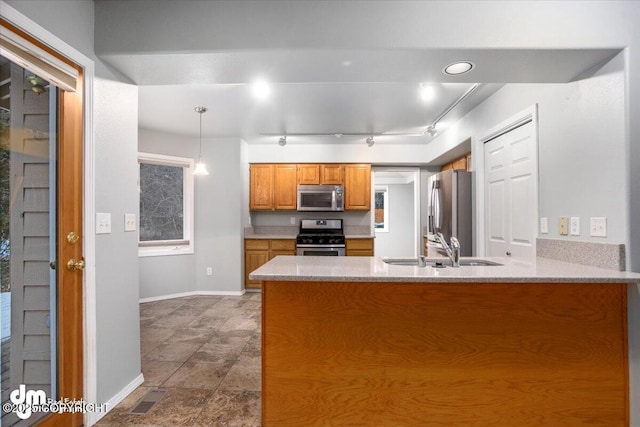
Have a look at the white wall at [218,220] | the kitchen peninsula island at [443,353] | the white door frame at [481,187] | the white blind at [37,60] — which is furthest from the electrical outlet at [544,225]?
the white wall at [218,220]

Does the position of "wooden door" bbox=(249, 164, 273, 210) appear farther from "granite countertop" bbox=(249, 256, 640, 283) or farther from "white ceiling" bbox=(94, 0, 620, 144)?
"granite countertop" bbox=(249, 256, 640, 283)

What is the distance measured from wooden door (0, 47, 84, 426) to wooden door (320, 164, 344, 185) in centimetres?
363

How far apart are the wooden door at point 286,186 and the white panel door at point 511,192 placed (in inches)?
114

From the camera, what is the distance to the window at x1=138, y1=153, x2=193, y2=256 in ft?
14.1

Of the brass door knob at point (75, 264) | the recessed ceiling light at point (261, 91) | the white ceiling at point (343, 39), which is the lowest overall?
the brass door knob at point (75, 264)

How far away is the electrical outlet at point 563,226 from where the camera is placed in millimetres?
1979

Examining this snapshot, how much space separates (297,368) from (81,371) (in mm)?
1201

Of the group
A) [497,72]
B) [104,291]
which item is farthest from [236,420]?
[497,72]

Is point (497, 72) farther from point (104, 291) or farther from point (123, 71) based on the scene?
point (104, 291)

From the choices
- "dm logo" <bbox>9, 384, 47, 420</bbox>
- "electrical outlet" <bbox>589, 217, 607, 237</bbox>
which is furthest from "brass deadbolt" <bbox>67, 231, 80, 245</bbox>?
"electrical outlet" <bbox>589, 217, 607, 237</bbox>

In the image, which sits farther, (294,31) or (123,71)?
(123,71)

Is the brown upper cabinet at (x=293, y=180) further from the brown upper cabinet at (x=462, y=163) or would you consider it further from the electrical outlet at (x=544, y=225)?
the electrical outlet at (x=544, y=225)

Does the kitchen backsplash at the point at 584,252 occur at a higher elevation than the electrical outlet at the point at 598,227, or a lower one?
lower

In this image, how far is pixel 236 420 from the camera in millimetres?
1784
